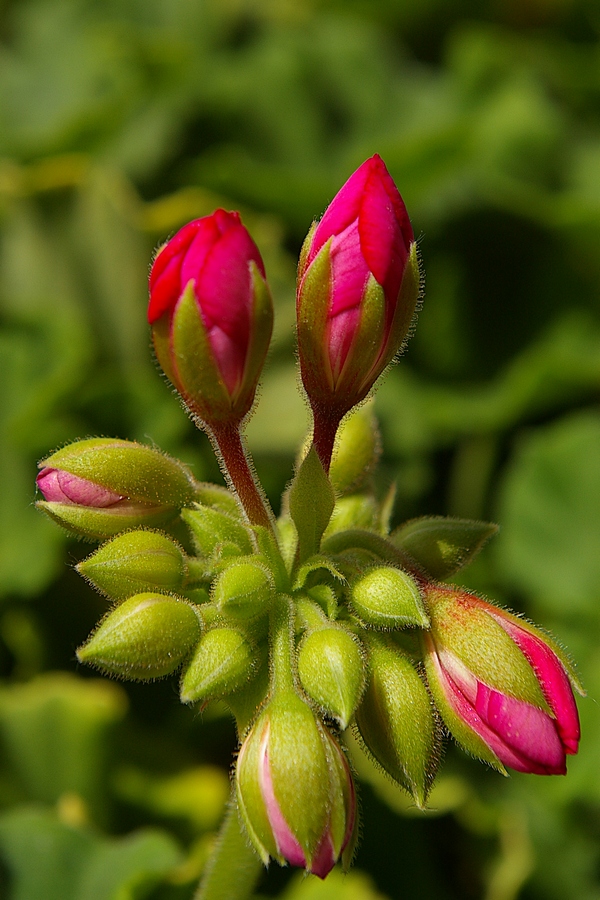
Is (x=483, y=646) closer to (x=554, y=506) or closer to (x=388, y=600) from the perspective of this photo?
(x=388, y=600)

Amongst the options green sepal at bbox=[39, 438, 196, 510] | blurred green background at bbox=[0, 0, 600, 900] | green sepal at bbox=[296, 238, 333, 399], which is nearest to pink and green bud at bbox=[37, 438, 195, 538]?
green sepal at bbox=[39, 438, 196, 510]

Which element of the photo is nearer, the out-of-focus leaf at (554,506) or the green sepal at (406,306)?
the green sepal at (406,306)

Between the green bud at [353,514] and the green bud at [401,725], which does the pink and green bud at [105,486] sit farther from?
the green bud at [401,725]

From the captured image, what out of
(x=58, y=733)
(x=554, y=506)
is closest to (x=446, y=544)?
(x=58, y=733)

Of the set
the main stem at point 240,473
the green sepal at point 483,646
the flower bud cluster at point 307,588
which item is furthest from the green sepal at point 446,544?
the main stem at point 240,473

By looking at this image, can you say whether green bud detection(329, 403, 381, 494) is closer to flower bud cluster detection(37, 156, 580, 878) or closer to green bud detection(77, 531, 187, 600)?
flower bud cluster detection(37, 156, 580, 878)

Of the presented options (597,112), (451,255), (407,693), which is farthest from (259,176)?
(407,693)


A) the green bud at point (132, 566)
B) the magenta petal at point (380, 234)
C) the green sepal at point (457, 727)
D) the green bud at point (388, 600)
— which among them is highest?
the magenta petal at point (380, 234)
